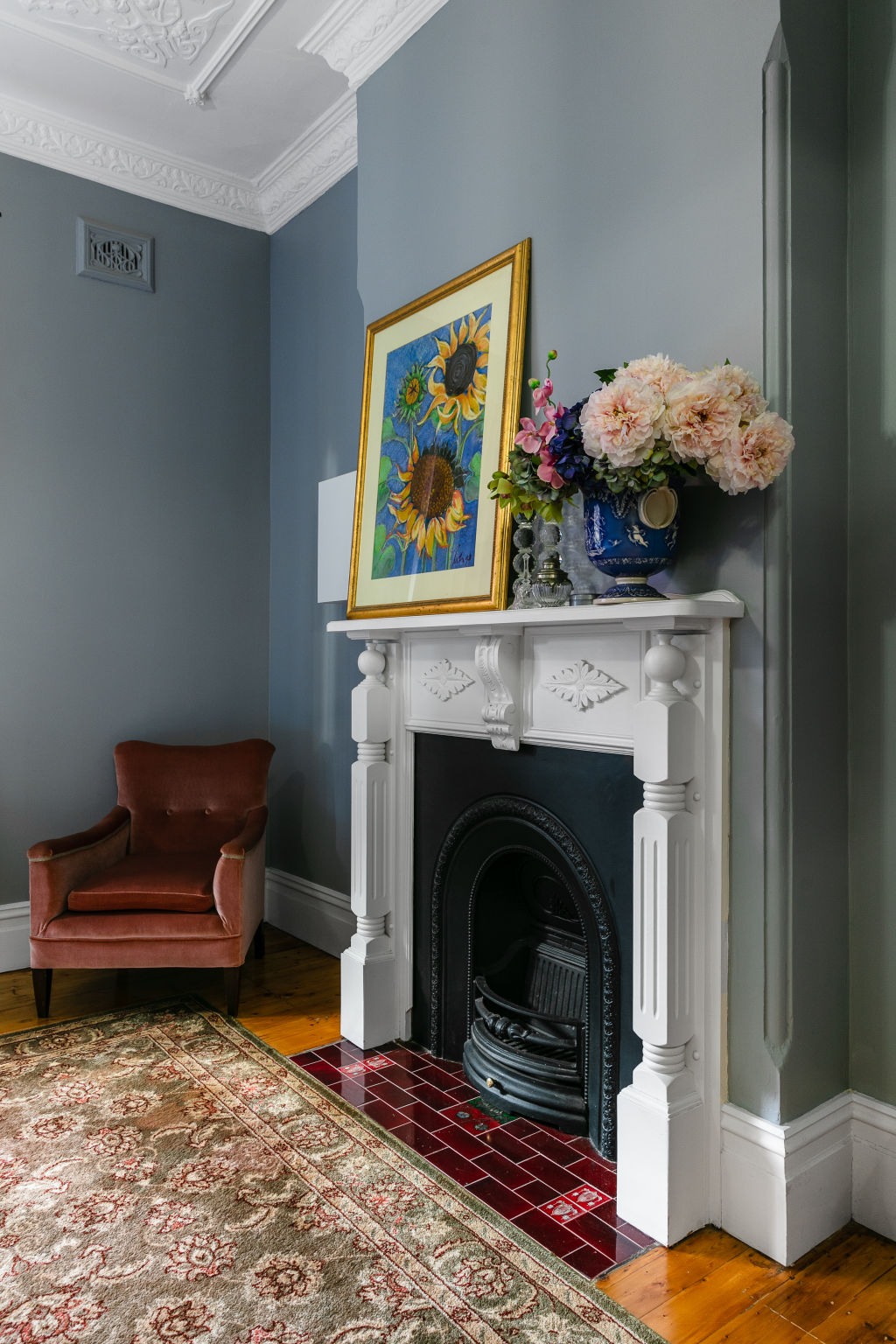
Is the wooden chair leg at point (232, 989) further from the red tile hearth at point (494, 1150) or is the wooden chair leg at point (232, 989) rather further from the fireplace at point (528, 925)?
the fireplace at point (528, 925)

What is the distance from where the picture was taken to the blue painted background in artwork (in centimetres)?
253

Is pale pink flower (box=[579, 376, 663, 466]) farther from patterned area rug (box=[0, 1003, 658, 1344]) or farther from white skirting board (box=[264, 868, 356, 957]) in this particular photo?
white skirting board (box=[264, 868, 356, 957])

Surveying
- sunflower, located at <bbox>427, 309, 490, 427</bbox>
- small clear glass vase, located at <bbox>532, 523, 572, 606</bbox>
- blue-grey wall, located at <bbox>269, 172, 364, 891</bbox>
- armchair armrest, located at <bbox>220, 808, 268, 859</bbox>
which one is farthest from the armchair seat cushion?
sunflower, located at <bbox>427, 309, 490, 427</bbox>

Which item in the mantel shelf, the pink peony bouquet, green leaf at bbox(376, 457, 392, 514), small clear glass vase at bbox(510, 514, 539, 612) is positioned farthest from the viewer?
green leaf at bbox(376, 457, 392, 514)

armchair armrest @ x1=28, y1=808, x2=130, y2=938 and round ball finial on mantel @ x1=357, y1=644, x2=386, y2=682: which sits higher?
round ball finial on mantel @ x1=357, y1=644, x2=386, y2=682

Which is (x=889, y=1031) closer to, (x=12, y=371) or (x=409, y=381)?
(x=409, y=381)

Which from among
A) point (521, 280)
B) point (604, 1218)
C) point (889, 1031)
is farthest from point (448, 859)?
point (521, 280)

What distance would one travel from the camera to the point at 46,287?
12.0ft

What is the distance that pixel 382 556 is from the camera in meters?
2.86

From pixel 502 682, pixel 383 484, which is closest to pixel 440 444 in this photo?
pixel 383 484

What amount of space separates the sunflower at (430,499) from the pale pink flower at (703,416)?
892 millimetres

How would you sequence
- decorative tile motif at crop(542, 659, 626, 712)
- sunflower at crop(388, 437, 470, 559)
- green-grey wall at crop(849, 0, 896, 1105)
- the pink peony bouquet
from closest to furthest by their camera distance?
the pink peony bouquet < green-grey wall at crop(849, 0, 896, 1105) < decorative tile motif at crop(542, 659, 626, 712) < sunflower at crop(388, 437, 470, 559)

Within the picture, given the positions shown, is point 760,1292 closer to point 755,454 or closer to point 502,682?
point 502,682

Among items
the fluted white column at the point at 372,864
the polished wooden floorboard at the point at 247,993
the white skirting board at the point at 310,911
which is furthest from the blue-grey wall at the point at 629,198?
the white skirting board at the point at 310,911
